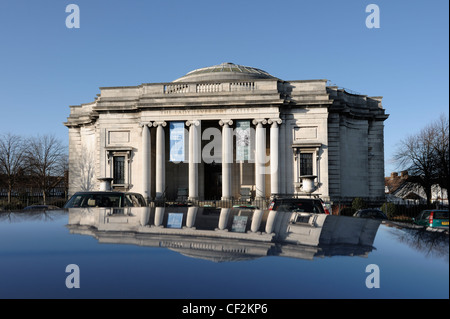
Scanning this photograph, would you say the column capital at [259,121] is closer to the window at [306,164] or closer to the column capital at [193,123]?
the window at [306,164]

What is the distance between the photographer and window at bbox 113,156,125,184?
135 ft

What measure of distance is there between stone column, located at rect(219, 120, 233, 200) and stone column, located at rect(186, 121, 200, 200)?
2694mm

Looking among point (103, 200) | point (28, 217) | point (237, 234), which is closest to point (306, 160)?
point (103, 200)

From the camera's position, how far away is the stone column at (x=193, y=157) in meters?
37.9

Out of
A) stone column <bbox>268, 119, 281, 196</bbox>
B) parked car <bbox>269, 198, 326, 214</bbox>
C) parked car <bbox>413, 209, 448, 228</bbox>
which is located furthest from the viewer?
stone column <bbox>268, 119, 281, 196</bbox>

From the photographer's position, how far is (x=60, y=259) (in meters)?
2.69

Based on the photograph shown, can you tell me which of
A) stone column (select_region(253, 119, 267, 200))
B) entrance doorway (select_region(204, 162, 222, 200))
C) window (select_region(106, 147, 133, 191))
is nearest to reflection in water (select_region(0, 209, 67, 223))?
stone column (select_region(253, 119, 267, 200))

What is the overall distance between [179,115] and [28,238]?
35.8m

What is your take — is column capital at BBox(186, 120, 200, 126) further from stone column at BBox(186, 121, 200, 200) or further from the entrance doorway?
the entrance doorway

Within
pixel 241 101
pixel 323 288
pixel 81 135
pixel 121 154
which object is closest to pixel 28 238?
pixel 323 288

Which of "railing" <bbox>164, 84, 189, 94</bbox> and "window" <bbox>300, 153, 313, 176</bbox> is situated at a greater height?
"railing" <bbox>164, 84, 189, 94</bbox>

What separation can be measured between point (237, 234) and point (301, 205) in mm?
10497

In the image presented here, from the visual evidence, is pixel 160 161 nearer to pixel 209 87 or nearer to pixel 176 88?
pixel 176 88

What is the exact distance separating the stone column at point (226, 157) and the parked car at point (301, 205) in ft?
76.2
